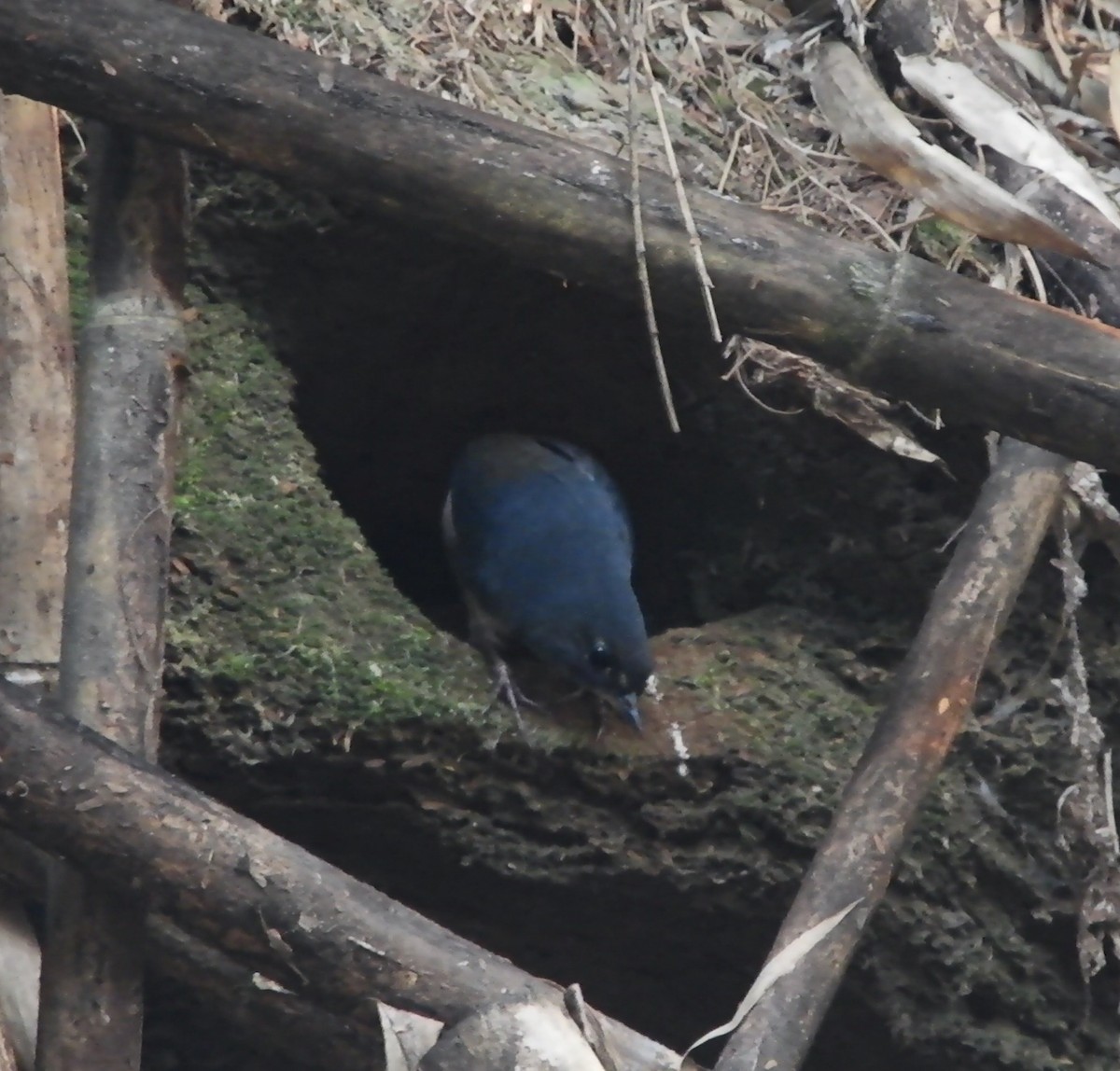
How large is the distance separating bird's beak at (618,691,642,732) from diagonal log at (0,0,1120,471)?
1.14 meters

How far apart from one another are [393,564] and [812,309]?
2.70 m

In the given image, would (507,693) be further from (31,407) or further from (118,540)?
(31,407)

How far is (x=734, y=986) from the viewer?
364 cm

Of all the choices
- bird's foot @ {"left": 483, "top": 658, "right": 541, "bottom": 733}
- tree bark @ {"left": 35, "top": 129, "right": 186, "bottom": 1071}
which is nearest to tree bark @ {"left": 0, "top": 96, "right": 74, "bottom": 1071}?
tree bark @ {"left": 35, "top": 129, "right": 186, "bottom": 1071}

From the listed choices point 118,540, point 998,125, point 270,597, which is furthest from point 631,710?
point 998,125

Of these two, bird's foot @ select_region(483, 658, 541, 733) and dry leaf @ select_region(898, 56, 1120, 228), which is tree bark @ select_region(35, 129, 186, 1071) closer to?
bird's foot @ select_region(483, 658, 541, 733)

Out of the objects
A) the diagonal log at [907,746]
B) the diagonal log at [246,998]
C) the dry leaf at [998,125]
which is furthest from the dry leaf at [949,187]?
the diagonal log at [246,998]

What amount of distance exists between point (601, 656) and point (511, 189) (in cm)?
136

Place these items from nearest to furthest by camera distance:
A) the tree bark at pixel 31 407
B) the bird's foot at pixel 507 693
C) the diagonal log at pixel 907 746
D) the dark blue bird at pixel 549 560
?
the diagonal log at pixel 907 746
the tree bark at pixel 31 407
the bird's foot at pixel 507 693
the dark blue bird at pixel 549 560

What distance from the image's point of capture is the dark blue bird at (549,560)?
3402 millimetres

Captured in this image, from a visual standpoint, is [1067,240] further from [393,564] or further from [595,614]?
[393,564]

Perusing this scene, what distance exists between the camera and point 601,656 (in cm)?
336

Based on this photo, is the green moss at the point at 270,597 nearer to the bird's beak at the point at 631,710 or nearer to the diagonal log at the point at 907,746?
the bird's beak at the point at 631,710

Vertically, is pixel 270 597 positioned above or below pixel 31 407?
below
